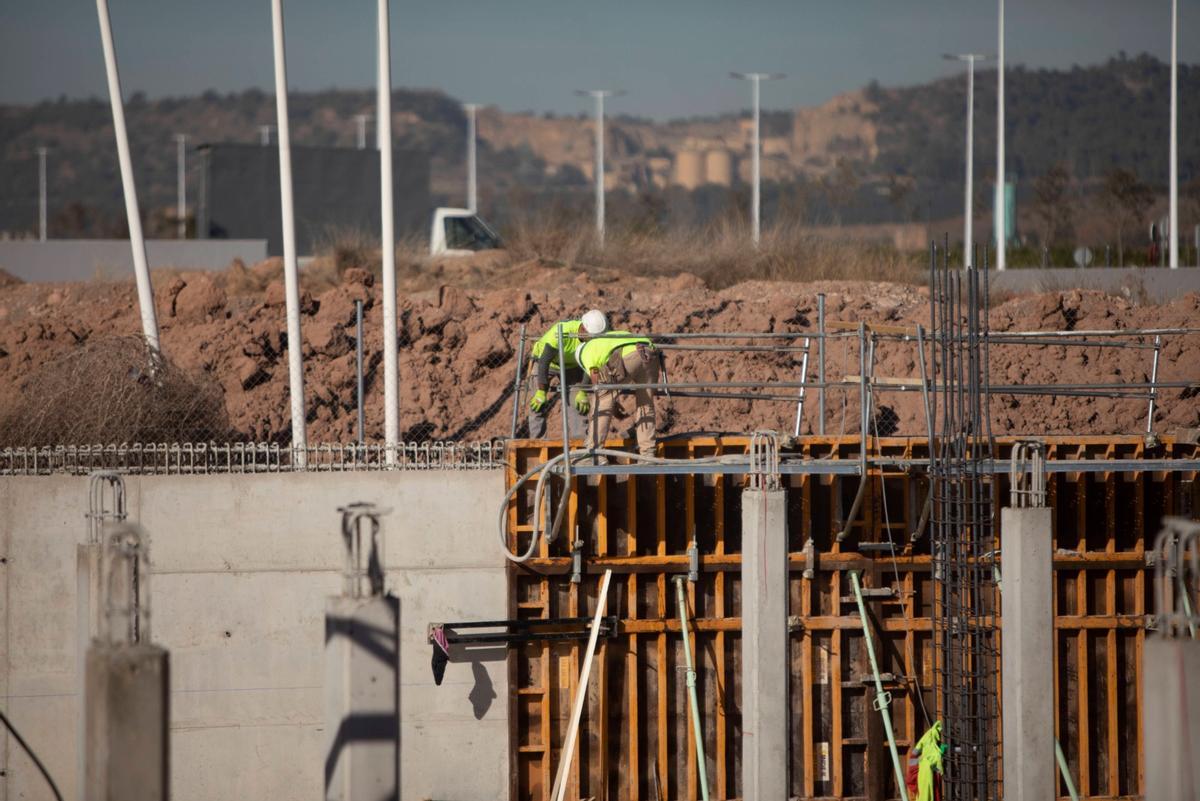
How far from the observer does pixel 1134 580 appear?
14664mm

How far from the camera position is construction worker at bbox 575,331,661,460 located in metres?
13.7

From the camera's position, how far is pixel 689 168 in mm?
115000

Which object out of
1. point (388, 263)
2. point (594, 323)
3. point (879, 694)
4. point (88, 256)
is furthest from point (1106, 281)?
point (88, 256)

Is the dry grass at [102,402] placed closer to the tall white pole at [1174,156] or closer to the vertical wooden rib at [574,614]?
the vertical wooden rib at [574,614]

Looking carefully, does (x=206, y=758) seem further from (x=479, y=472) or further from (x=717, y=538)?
(x=717, y=538)

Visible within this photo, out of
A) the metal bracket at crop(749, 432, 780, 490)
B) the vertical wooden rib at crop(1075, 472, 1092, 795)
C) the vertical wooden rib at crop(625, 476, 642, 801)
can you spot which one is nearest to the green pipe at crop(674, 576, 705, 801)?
the vertical wooden rib at crop(625, 476, 642, 801)

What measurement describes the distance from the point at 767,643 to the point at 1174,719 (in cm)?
413

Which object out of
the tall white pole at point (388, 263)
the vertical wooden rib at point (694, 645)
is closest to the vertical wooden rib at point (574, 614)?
the vertical wooden rib at point (694, 645)

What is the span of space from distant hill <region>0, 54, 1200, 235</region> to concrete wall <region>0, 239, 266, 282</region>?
12402 millimetres

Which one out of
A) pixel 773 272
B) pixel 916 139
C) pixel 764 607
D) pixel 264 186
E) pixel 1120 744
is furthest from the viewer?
pixel 916 139

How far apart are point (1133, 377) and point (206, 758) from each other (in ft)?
39.0

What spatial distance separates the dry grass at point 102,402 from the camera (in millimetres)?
14523

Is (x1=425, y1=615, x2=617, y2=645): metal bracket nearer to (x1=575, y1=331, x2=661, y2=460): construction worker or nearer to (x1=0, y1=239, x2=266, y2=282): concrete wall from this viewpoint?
(x1=575, y1=331, x2=661, y2=460): construction worker

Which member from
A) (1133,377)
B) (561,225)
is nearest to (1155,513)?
(1133,377)
